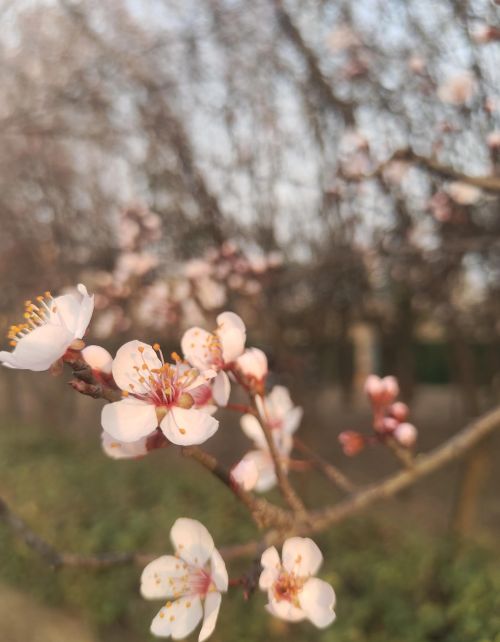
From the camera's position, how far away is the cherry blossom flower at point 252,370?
3.83ft

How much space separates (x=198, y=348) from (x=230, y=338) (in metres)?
0.06

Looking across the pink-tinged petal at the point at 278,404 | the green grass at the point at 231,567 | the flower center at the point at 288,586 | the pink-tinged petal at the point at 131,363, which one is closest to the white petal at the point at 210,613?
the flower center at the point at 288,586

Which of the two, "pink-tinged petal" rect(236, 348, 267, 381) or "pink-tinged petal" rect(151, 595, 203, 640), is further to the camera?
"pink-tinged petal" rect(236, 348, 267, 381)

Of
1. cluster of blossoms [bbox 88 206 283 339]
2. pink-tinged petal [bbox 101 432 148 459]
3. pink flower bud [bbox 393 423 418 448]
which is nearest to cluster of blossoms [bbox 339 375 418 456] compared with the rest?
pink flower bud [bbox 393 423 418 448]

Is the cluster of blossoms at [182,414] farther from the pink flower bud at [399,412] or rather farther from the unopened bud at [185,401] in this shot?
the pink flower bud at [399,412]

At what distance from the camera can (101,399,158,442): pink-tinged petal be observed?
93cm

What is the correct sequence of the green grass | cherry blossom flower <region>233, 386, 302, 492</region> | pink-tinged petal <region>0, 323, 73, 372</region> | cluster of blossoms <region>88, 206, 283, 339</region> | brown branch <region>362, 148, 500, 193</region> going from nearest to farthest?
pink-tinged petal <region>0, 323, 73, 372</region>, cherry blossom flower <region>233, 386, 302, 492</region>, brown branch <region>362, 148, 500, 193</region>, the green grass, cluster of blossoms <region>88, 206, 283, 339</region>

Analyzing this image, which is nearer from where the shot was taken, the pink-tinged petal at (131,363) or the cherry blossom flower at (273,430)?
the pink-tinged petal at (131,363)

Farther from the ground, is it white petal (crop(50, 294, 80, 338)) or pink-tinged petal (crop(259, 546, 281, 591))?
white petal (crop(50, 294, 80, 338))

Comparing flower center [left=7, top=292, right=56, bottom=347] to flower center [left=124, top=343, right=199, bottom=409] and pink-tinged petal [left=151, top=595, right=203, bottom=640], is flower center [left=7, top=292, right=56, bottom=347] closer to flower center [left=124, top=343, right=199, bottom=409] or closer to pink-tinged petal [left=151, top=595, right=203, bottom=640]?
flower center [left=124, top=343, right=199, bottom=409]

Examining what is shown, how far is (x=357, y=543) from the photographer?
3.91 meters

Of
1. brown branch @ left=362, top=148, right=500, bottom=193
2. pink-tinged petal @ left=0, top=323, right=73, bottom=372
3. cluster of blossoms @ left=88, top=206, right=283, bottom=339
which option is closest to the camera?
pink-tinged petal @ left=0, top=323, right=73, bottom=372

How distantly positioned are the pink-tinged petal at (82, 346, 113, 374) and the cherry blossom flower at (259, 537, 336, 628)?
1.25 feet

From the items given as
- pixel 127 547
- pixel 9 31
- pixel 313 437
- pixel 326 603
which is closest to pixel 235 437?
pixel 313 437
